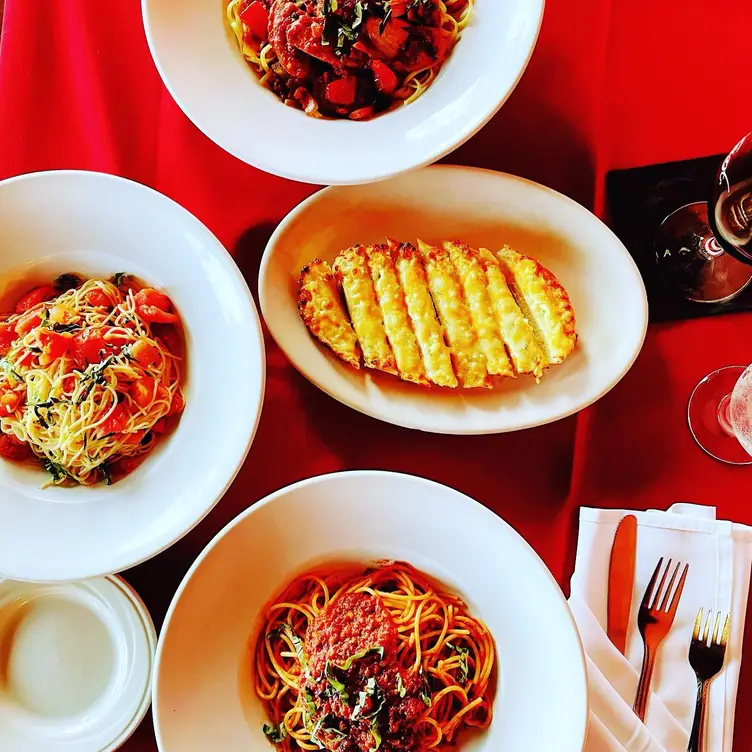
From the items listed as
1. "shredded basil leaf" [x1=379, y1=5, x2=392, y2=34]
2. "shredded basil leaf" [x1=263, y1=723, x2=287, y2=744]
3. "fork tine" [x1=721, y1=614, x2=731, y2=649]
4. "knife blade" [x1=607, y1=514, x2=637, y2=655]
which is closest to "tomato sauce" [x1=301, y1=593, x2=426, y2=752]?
"shredded basil leaf" [x1=263, y1=723, x2=287, y2=744]

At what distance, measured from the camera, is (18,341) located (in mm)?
1621

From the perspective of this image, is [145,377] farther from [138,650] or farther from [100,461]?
[138,650]

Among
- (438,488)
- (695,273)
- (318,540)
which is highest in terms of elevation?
(695,273)

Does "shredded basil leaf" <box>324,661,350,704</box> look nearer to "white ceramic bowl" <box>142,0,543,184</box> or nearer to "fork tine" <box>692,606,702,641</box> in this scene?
"fork tine" <box>692,606,702,641</box>

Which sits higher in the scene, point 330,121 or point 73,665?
point 330,121

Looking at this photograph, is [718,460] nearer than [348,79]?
No

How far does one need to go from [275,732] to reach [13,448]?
0.87 meters

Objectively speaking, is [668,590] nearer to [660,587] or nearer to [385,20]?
[660,587]

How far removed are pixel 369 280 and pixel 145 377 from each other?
0.59 meters

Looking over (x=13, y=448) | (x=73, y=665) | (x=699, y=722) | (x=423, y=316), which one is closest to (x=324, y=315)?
(x=423, y=316)

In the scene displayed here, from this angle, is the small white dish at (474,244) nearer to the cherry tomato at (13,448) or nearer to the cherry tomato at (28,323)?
the cherry tomato at (28,323)

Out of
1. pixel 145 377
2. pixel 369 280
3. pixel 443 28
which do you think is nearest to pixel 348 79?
pixel 443 28

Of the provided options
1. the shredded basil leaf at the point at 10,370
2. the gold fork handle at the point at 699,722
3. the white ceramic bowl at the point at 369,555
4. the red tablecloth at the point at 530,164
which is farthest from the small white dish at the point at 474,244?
the gold fork handle at the point at 699,722

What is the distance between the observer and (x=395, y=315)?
1.81m
